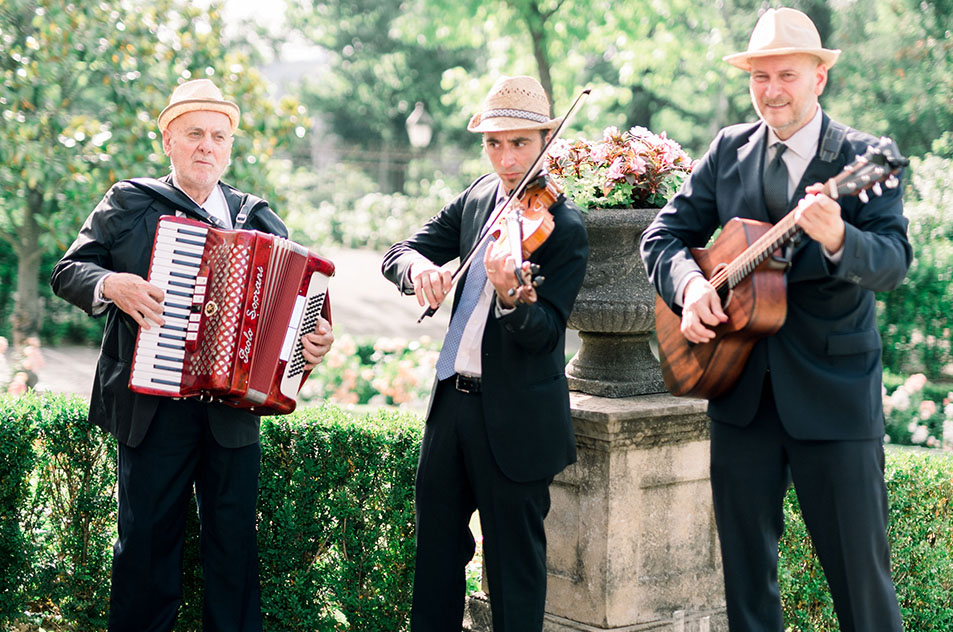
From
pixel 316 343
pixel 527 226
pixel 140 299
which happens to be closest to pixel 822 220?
pixel 527 226

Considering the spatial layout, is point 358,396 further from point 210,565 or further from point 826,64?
point 826,64

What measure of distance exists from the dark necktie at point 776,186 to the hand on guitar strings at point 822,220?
0.26 meters

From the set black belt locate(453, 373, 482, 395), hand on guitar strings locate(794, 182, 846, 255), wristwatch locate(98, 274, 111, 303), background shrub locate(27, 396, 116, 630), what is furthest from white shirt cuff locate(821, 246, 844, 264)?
background shrub locate(27, 396, 116, 630)

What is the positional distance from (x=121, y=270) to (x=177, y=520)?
0.90 meters

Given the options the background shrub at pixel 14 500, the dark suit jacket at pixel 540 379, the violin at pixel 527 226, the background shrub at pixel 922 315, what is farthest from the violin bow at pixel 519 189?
the background shrub at pixel 922 315

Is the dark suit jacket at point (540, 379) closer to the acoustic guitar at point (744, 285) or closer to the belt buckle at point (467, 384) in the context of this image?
the belt buckle at point (467, 384)

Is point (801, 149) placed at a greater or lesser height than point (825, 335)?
greater

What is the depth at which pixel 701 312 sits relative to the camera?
2.90 meters

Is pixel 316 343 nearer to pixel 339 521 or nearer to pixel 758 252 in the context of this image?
pixel 339 521

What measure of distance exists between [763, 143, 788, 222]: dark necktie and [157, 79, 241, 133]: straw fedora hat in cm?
189

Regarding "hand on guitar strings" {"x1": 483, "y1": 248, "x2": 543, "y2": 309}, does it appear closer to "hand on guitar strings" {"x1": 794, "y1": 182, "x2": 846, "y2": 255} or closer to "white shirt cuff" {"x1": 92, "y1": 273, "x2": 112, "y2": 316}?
"hand on guitar strings" {"x1": 794, "y1": 182, "x2": 846, "y2": 255}

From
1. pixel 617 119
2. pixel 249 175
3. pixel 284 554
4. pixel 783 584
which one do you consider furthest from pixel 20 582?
pixel 617 119

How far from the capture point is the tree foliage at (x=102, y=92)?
26.6 ft

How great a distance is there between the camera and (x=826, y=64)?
2928mm
